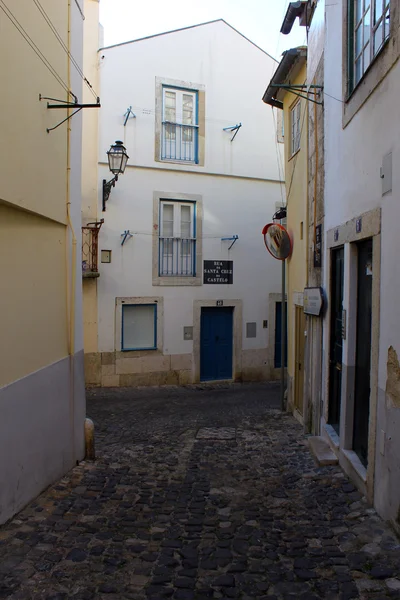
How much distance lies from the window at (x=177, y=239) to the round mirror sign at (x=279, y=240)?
4138 millimetres

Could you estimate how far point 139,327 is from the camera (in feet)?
42.8

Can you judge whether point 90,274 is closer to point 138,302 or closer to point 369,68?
point 138,302

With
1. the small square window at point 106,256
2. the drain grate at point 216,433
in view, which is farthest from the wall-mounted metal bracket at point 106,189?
the drain grate at point 216,433

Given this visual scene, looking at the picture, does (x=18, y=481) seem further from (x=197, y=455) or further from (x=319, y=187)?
(x=319, y=187)

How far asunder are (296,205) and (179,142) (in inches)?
221

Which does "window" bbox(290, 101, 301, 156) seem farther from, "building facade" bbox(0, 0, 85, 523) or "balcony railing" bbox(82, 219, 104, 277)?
"balcony railing" bbox(82, 219, 104, 277)

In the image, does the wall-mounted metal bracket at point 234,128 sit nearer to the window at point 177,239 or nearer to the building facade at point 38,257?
the window at point 177,239

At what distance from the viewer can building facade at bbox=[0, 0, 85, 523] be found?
4191mm

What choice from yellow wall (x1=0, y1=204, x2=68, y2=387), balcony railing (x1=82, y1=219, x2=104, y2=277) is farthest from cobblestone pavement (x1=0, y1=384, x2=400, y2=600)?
balcony railing (x1=82, y1=219, x2=104, y2=277)

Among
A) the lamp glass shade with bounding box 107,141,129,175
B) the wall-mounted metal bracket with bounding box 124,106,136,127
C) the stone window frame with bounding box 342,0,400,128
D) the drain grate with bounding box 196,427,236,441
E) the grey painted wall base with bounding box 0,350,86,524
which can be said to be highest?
the wall-mounted metal bracket with bounding box 124,106,136,127

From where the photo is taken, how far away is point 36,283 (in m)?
4.93

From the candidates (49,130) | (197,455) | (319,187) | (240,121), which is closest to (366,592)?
(197,455)

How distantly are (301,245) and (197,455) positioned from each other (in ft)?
13.0

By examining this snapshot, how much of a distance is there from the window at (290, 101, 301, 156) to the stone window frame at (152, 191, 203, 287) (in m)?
4.29
